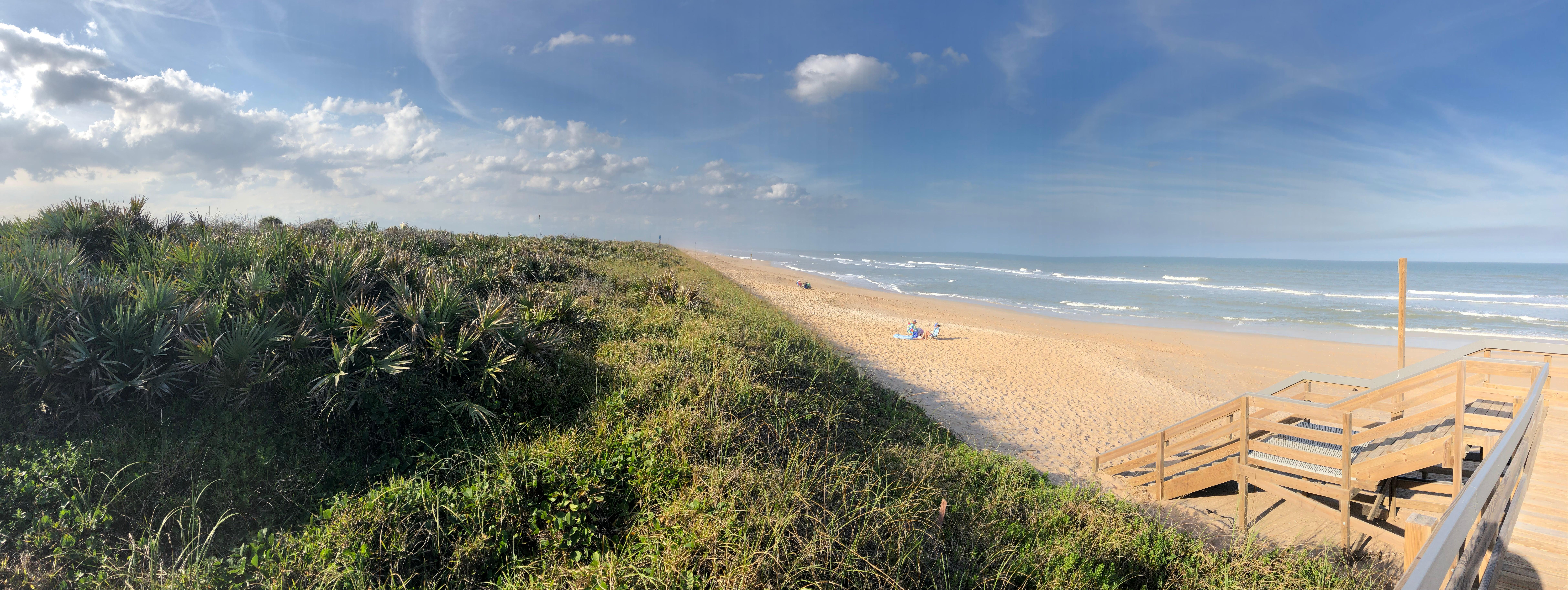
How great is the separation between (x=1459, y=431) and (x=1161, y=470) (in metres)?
2.74

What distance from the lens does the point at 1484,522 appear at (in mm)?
2162

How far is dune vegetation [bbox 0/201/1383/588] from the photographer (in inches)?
134

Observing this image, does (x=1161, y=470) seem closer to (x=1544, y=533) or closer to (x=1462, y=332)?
(x=1544, y=533)

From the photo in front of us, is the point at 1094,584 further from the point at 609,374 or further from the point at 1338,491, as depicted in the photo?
the point at 609,374

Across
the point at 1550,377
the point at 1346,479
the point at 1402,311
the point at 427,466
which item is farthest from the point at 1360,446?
the point at 427,466

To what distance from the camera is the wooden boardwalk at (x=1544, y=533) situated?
3240mm

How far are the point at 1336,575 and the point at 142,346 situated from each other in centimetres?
940

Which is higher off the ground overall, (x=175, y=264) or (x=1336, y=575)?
(x=175, y=264)

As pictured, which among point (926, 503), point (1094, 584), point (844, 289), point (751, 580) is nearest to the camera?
point (751, 580)

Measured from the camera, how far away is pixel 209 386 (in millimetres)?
4211

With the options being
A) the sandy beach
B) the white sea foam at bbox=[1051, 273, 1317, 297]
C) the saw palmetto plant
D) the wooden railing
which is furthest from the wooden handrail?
the white sea foam at bbox=[1051, 273, 1317, 297]

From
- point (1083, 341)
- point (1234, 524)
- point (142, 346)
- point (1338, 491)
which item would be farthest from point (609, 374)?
point (1083, 341)

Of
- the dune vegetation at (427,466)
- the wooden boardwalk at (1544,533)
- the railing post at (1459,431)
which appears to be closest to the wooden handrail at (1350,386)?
the railing post at (1459,431)

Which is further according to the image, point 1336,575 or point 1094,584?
point 1336,575
